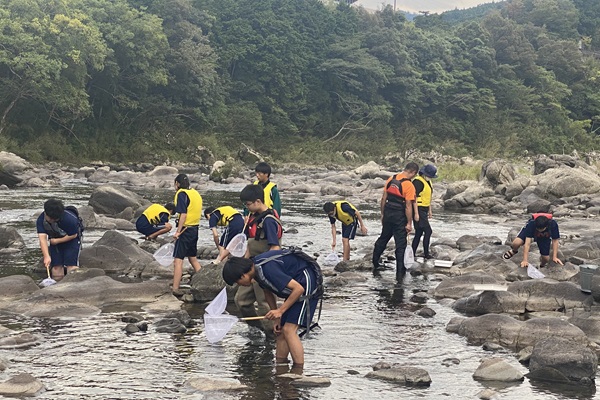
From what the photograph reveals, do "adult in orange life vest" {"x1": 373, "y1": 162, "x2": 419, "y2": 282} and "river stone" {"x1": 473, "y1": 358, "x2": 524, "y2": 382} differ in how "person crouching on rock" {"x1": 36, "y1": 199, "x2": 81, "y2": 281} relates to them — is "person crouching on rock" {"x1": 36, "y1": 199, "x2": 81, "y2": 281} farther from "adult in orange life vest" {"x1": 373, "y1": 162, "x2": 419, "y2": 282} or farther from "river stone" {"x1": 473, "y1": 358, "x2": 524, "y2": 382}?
"river stone" {"x1": 473, "y1": 358, "x2": 524, "y2": 382}

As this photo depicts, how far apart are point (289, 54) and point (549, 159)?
1156 inches

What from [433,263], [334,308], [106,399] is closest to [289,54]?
[433,263]

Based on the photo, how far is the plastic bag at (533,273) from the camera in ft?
39.8

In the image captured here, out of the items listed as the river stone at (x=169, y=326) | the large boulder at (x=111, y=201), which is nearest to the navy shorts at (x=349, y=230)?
the river stone at (x=169, y=326)

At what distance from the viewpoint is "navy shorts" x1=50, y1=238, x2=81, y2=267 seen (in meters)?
11.2

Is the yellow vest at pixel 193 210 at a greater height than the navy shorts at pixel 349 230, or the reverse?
the yellow vest at pixel 193 210

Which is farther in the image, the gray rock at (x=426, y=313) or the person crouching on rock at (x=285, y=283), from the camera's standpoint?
the gray rock at (x=426, y=313)

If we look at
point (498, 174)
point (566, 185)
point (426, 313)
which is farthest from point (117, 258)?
point (498, 174)

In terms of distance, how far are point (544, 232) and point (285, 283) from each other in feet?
21.4

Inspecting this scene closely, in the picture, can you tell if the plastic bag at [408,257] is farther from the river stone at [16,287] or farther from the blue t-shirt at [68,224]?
the river stone at [16,287]

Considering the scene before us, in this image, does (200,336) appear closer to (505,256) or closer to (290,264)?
(290,264)

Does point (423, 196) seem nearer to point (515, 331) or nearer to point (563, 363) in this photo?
point (515, 331)

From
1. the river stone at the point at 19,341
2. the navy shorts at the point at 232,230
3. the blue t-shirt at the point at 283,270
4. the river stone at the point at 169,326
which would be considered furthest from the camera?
the navy shorts at the point at 232,230

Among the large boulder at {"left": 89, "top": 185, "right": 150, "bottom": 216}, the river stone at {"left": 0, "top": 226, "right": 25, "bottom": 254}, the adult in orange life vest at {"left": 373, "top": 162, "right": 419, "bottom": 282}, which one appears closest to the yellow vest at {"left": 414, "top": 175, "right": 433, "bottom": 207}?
the adult in orange life vest at {"left": 373, "top": 162, "right": 419, "bottom": 282}
